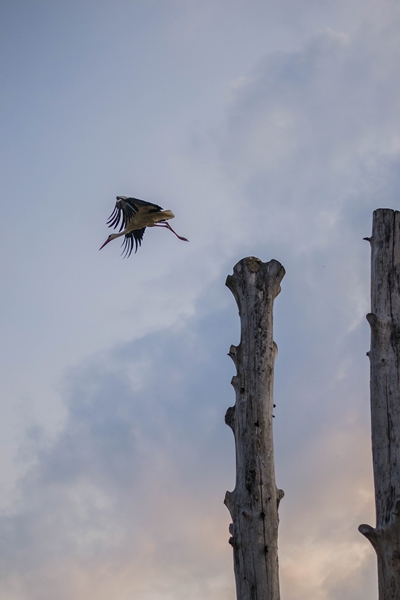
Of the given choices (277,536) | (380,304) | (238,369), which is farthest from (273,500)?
(380,304)

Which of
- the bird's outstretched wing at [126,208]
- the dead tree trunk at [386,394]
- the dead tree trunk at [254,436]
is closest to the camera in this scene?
the dead tree trunk at [386,394]

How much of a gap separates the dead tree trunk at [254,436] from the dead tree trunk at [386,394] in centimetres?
102

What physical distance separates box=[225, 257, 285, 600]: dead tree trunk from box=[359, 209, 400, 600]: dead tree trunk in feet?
3.35

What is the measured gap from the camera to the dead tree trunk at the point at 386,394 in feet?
18.8

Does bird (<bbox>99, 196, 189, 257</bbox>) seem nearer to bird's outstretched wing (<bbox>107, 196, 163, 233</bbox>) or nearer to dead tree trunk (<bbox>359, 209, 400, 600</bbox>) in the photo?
bird's outstretched wing (<bbox>107, 196, 163, 233</bbox>)

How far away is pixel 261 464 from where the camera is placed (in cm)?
679

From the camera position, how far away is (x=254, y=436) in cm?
688

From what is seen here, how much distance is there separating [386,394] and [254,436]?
1362 millimetres

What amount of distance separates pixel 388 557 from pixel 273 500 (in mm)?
1290

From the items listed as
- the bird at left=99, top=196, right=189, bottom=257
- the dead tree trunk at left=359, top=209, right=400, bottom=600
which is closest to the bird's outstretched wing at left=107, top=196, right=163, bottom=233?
the bird at left=99, top=196, right=189, bottom=257

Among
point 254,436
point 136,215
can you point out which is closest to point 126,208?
point 136,215

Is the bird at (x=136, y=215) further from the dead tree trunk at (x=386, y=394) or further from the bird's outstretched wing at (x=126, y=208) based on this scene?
the dead tree trunk at (x=386, y=394)

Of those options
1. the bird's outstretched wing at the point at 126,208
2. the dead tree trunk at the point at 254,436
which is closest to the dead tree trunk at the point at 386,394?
the dead tree trunk at the point at 254,436

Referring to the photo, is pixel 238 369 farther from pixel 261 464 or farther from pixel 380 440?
pixel 380 440
